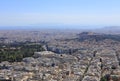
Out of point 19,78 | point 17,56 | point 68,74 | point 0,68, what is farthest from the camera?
point 17,56

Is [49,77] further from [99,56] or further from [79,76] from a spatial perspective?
[99,56]

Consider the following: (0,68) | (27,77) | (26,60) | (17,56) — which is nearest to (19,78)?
(27,77)

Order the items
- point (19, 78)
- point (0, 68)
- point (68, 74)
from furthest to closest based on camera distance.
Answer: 1. point (0, 68)
2. point (68, 74)
3. point (19, 78)

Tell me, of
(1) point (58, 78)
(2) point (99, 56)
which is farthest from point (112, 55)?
(1) point (58, 78)

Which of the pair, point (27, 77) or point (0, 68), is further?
point (0, 68)

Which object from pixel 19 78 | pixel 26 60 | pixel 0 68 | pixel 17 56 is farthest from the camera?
pixel 17 56

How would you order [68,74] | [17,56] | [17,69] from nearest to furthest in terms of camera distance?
[68,74] < [17,69] < [17,56]

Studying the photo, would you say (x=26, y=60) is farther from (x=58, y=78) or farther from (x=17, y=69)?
(x=58, y=78)

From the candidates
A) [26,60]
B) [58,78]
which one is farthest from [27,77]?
[26,60]

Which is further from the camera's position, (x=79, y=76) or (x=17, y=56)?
(x=17, y=56)
